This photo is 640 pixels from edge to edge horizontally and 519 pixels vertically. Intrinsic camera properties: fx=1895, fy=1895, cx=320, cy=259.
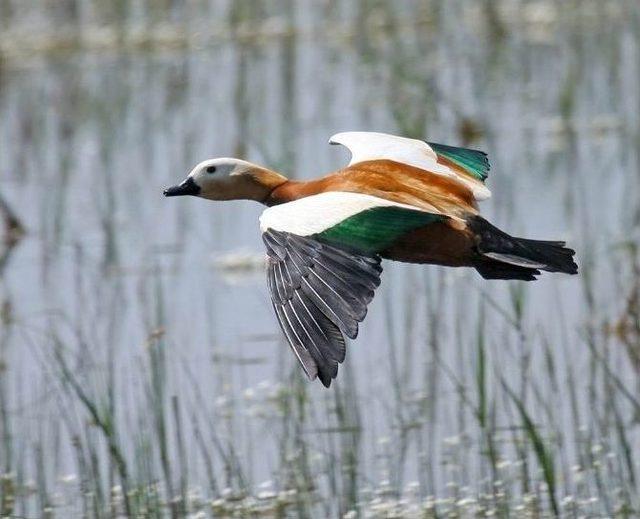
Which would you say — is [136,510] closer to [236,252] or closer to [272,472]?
[272,472]

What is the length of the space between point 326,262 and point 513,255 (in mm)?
560

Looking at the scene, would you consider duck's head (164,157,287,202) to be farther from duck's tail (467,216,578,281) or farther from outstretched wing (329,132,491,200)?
duck's tail (467,216,578,281)

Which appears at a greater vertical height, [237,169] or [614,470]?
[237,169]

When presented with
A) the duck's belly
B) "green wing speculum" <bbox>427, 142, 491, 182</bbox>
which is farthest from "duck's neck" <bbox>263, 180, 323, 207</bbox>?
"green wing speculum" <bbox>427, 142, 491, 182</bbox>

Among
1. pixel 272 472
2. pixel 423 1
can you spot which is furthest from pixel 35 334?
pixel 423 1

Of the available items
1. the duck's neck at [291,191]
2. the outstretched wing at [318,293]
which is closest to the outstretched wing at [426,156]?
the duck's neck at [291,191]

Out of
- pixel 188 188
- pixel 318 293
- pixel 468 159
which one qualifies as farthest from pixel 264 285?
pixel 318 293

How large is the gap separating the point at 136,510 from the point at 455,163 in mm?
1345

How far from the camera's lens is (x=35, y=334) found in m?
7.11

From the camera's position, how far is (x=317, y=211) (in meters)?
4.60

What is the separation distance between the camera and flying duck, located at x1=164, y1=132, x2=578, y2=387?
13.9ft

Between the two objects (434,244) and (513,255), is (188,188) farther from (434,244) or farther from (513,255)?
(513,255)

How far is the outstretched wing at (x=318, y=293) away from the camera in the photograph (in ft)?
13.5

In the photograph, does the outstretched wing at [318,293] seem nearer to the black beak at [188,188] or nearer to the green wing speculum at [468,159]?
the black beak at [188,188]
